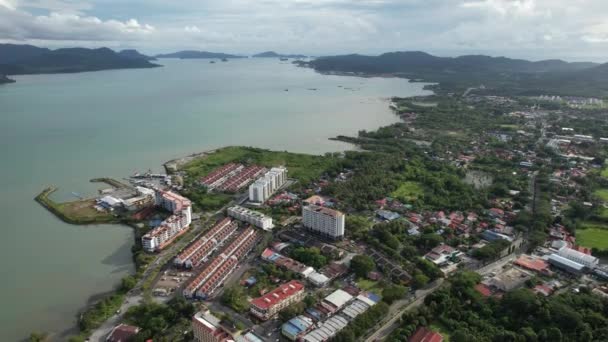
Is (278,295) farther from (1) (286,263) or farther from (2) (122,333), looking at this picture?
(2) (122,333)

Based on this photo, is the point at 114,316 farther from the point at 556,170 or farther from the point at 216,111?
the point at 216,111

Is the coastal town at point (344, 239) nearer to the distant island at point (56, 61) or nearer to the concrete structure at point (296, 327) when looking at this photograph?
the concrete structure at point (296, 327)

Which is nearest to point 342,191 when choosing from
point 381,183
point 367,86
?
point 381,183

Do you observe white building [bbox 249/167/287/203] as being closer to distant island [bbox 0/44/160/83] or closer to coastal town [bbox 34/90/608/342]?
coastal town [bbox 34/90/608/342]

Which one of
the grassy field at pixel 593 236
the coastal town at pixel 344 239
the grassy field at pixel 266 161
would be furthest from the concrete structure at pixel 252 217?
the grassy field at pixel 593 236

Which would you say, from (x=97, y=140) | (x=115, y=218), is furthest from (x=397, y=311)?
(x=97, y=140)

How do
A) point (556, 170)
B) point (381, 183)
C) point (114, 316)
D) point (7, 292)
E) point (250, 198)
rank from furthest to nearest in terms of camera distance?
point (556, 170) < point (381, 183) < point (250, 198) < point (7, 292) < point (114, 316)

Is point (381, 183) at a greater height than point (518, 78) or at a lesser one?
lesser
